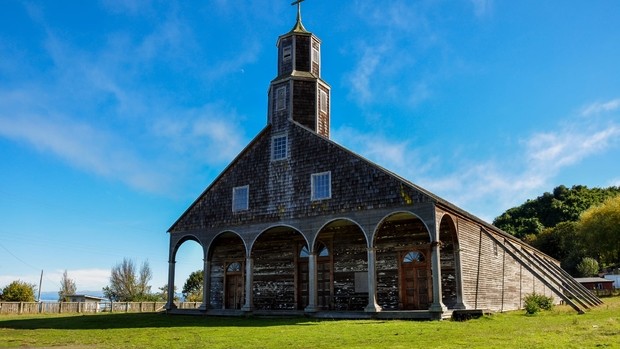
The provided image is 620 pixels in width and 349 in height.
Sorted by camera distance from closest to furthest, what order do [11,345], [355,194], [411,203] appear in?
[11,345] → [411,203] → [355,194]

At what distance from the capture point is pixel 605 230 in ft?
167

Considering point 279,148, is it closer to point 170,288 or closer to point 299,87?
point 299,87

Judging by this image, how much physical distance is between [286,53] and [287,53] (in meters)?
0.07

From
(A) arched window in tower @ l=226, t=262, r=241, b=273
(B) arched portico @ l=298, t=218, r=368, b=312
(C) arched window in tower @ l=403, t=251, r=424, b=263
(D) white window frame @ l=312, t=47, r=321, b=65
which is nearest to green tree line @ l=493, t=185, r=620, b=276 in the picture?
(C) arched window in tower @ l=403, t=251, r=424, b=263

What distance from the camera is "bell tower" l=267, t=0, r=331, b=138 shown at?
27359 mm

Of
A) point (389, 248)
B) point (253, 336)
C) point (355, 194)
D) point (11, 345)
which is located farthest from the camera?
point (389, 248)

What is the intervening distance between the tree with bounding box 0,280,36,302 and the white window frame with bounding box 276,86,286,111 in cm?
2957

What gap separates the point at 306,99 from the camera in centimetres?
2770

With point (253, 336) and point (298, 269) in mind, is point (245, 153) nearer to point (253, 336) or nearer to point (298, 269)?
point (298, 269)

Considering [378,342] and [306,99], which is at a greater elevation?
[306,99]

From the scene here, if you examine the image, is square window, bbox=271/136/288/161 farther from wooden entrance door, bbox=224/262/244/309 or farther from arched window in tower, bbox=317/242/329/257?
wooden entrance door, bbox=224/262/244/309

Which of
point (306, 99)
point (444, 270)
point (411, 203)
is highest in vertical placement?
point (306, 99)

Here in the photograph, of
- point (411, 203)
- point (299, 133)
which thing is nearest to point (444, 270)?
point (411, 203)

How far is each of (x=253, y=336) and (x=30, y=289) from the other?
1454 inches
